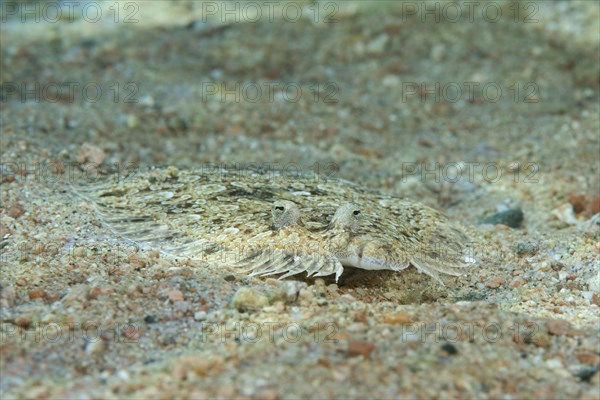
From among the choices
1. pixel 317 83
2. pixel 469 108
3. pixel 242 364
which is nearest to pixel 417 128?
pixel 469 108

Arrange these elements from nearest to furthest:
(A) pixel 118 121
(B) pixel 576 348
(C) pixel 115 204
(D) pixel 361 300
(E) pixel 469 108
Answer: (B) pixel 576 348 → (D) pixel 361 300 → (C) pixel 115 204 → (A) pixel 118 121 → (E) pixel 469 108

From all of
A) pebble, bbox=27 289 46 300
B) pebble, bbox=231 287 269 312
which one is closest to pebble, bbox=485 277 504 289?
pebble, bbox=231 287 269 312

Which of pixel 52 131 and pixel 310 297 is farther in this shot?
pixel 52 131

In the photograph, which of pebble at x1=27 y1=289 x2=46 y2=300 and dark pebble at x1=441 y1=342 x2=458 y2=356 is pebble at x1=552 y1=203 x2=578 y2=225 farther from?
pebble at x1=27 y1=289 x2=46 y2=300

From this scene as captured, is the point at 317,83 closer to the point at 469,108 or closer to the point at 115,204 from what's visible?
the point at 469,108

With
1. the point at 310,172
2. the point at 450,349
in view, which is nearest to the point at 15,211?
the point at 310,172

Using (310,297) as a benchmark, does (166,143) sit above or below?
above
